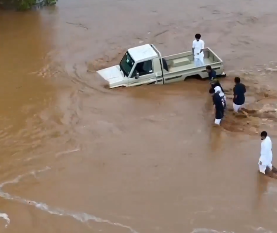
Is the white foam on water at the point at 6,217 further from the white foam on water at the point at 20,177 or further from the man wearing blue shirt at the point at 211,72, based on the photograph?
the man wearing blue shirt at the point at 211,72

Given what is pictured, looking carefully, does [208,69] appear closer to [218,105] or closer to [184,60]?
[184,60]

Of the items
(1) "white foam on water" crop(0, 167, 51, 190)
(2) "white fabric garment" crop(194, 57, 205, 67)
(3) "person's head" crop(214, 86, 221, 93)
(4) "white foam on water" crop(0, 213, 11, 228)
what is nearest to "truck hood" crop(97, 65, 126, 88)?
(2) "white fabric garment" crop(194, 57, 205, 67)

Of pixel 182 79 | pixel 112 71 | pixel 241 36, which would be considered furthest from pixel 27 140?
pixel 241 36

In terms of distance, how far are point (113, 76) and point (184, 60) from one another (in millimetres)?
2449

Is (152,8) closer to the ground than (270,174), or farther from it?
farther from it

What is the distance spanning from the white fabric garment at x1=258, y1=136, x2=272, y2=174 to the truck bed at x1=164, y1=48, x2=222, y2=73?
5.04 m

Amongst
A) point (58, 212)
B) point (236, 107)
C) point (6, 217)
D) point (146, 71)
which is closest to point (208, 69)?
point (236, 107)

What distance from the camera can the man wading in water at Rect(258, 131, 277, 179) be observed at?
1021cm

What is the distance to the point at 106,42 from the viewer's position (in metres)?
18.0

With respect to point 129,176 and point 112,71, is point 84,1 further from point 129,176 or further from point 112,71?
point 129,176

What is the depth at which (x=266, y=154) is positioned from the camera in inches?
404

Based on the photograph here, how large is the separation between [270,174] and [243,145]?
4.35 feet

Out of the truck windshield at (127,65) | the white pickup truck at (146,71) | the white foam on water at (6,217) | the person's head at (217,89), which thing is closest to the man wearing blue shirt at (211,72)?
the white pickup truck at (146,71)

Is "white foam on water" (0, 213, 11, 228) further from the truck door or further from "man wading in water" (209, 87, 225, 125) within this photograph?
"man wading in water" (209, 87, 225, 125)
